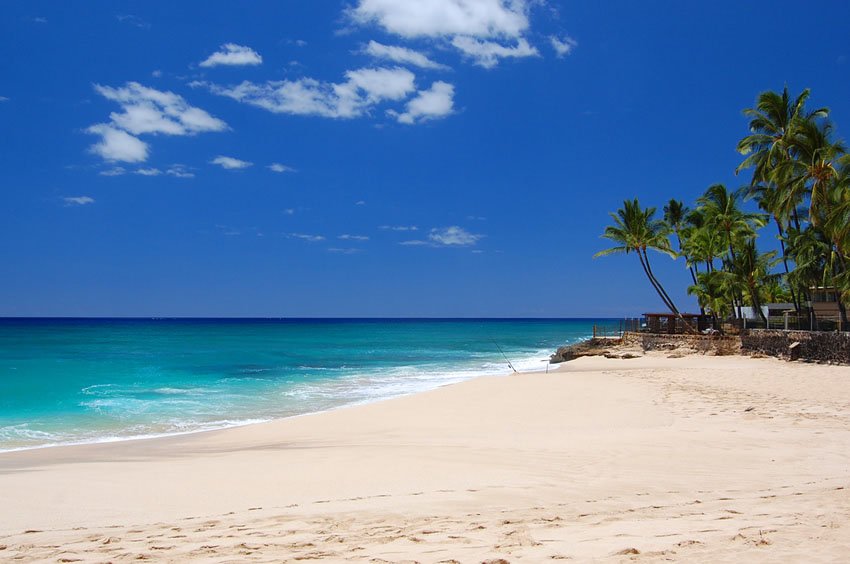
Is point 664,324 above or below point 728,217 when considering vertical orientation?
below

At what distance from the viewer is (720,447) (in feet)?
25.8

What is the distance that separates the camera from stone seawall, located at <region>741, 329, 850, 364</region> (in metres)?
→ 19.8

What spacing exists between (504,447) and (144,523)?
16.7ft

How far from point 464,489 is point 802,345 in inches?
829

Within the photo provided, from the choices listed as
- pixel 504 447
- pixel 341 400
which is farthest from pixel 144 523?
pixel 341 400

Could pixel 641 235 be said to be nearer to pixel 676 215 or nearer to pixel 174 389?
pixel 676 215

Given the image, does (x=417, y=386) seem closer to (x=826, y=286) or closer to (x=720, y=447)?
(x=720, y=447)

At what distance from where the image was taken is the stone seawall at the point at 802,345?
19797 mm

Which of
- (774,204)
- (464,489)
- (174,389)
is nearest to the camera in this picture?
(464,489)

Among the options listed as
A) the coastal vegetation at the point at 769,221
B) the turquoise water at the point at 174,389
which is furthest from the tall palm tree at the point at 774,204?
the turquoise water at the point at 174,389

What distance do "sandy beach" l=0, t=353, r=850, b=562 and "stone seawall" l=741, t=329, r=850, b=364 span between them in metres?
10.1

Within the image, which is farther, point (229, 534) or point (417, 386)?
point (417, 386)

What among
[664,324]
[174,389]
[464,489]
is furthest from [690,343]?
[464,489]

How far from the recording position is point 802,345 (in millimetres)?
21344
